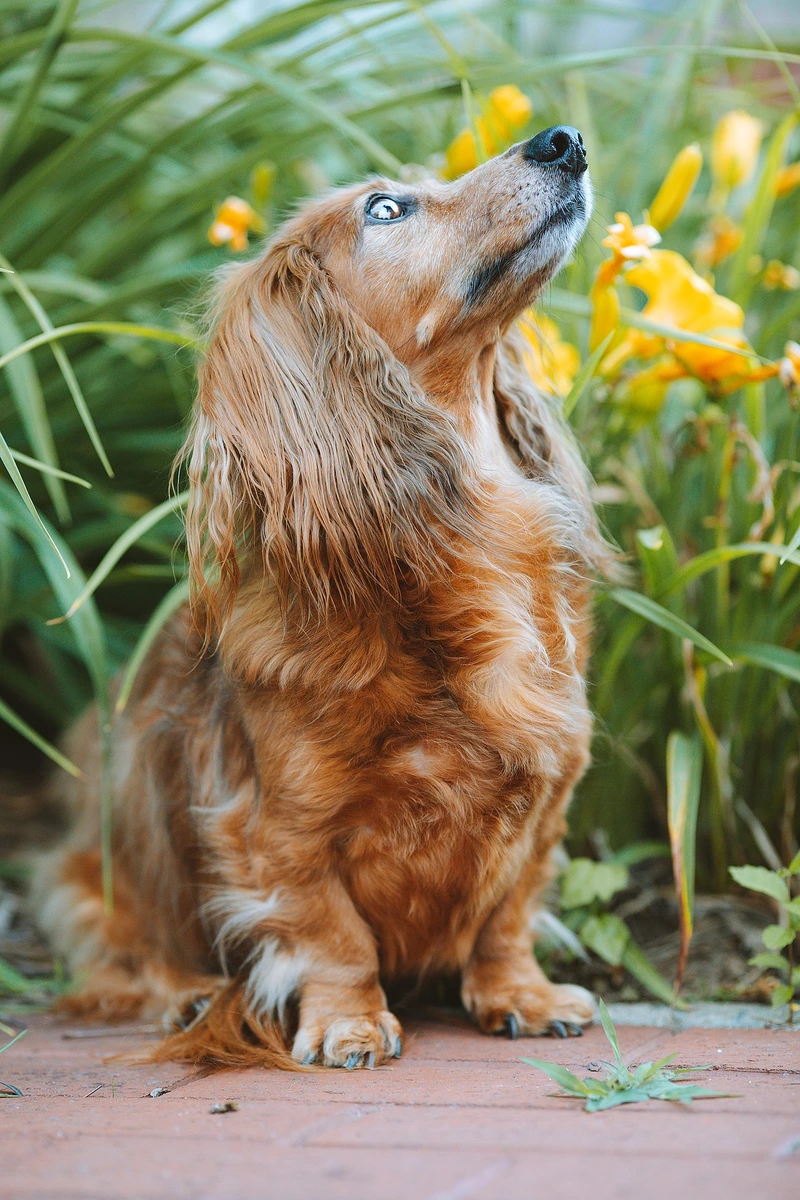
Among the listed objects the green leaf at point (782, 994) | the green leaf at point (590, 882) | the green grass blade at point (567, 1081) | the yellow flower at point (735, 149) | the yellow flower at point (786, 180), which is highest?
the yellow flower at point (735, 149)

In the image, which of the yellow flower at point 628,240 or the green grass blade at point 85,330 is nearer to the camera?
the green grass blade at point 85,330

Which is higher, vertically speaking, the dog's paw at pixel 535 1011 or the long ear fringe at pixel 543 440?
the long ear fringe at pixel 543 440

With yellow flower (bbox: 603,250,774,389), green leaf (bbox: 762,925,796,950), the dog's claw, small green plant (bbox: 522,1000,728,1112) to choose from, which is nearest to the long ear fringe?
yellow flower (bbox: 603,250,774,389)

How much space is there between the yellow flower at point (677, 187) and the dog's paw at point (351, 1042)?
1.61 m

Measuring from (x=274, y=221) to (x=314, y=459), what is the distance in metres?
1.33

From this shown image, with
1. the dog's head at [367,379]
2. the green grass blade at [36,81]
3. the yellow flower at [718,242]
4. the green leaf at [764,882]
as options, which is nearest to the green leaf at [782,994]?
the green leaf at [764,882]

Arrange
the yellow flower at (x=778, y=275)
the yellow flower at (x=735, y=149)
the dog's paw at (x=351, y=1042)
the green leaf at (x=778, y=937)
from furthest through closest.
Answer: the yellow flower at (x=735, y=149) < the yellow flower at (x=778, y=275) < the green leaf at (x=778, y=937) < the dog's paw at (x=351, y=1042)

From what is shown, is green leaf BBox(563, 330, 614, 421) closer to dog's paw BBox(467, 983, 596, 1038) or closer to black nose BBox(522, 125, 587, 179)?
black nose BBox(522, 125, 587, 179)

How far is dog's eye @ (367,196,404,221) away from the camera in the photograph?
6.25 ft

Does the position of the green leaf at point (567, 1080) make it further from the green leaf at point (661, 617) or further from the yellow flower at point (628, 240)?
the yellow flower at point (628, 240)

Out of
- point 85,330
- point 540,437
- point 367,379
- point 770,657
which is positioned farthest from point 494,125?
point 770,657

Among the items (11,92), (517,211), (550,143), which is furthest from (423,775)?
(11,92)

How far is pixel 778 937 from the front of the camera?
1717 mm

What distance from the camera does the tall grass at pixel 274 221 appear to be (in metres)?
2.08
